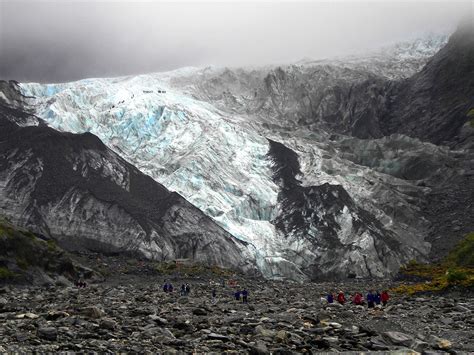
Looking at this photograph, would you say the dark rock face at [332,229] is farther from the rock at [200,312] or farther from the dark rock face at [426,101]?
the rock at [200,312]

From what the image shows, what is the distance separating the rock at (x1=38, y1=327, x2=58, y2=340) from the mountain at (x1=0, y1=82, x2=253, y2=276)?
68616 millimetres

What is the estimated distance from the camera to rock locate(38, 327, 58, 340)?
45.6ft

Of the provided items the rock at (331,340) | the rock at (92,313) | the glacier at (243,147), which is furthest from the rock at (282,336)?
A: the glacier at (243,147)

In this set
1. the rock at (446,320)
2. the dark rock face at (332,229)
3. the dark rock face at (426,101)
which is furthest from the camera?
the dark rock face at (426,101)

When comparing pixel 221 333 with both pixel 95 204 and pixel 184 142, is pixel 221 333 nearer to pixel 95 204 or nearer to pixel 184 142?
pixel 95 204

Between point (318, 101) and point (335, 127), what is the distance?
1193 cm

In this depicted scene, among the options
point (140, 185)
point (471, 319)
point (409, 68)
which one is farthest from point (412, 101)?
point (471, 319)

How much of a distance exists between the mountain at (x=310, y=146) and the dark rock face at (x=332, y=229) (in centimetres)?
25

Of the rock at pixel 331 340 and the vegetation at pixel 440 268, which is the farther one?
the vegetation at pixel 440 268

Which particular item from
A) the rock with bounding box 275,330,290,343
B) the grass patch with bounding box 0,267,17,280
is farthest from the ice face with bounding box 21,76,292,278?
the rock with bounding box 275,330,290,343

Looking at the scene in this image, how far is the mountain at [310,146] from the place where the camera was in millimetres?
90938

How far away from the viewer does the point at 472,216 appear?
3521 inches

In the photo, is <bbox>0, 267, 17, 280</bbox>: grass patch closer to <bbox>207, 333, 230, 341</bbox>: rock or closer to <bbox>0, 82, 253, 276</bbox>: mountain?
<bbox>207, 333, 230, 341</bbox>: rock

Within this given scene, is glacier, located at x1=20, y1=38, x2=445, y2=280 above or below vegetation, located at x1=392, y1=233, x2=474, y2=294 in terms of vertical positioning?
above
